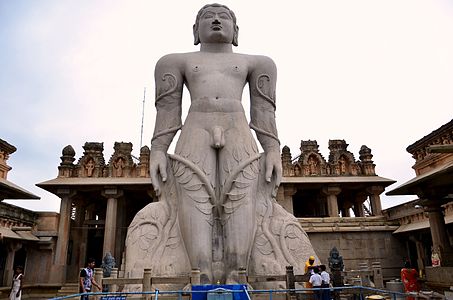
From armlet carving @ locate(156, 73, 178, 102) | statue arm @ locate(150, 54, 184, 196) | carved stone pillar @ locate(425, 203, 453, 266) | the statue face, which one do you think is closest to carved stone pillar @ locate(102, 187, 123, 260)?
statue arm @ locate(150, 54, 184, 196)

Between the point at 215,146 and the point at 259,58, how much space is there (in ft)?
8.17

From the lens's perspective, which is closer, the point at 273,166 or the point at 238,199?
the point at 238,199

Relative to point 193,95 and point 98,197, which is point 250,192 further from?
point 98,197

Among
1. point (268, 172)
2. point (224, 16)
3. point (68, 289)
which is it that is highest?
point (224, 16)

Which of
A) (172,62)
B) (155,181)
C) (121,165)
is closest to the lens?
(155,181)

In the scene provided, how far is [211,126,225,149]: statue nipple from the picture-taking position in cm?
730

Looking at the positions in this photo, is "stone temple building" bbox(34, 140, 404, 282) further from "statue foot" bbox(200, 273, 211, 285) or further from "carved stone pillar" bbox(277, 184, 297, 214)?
"statue foot" bbox(200, 273, 211, 285)

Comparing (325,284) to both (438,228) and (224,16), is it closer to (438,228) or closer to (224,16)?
(224,16)

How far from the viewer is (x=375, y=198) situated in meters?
21.5

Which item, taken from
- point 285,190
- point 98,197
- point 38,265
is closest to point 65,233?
point 38,265

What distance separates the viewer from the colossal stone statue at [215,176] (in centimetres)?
679

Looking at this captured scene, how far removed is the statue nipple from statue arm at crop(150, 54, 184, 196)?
109 centimetres

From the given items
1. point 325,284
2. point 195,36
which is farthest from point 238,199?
point 195,36

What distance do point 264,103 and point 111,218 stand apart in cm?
1484
